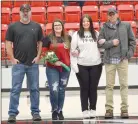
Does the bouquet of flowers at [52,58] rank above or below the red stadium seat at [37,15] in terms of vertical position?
below

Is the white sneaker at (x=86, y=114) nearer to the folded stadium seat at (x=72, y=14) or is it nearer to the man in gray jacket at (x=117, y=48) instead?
the man in gray jacket at (x=117, y=48)

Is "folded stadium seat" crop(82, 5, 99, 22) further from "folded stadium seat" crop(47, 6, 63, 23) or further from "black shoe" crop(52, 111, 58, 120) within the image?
"black shoe" crop(52, 111, 58, 120)

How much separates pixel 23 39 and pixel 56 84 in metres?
0.73

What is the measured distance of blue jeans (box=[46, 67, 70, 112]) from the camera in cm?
538

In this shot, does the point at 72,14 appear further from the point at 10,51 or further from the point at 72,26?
the point at 10,51

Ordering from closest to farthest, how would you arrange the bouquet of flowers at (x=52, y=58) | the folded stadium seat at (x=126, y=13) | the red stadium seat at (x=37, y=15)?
the bouquet of flowers at (x=52, y=58) < the red stadium seat at (x=37, y=15) < the folded stadium seat at (x=126, y=13)

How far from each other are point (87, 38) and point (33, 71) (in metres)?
0.84

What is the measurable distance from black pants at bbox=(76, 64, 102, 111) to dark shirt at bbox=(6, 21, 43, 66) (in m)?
0.68

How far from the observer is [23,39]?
17.4 ft

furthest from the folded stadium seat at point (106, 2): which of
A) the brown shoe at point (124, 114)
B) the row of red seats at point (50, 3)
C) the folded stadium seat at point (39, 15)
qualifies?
the brown shoe at point (124, 114)

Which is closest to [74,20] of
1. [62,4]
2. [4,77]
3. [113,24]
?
[62,4]

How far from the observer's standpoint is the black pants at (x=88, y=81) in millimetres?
5391

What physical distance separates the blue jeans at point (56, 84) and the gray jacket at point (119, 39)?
0.64m

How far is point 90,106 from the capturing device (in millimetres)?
5520
